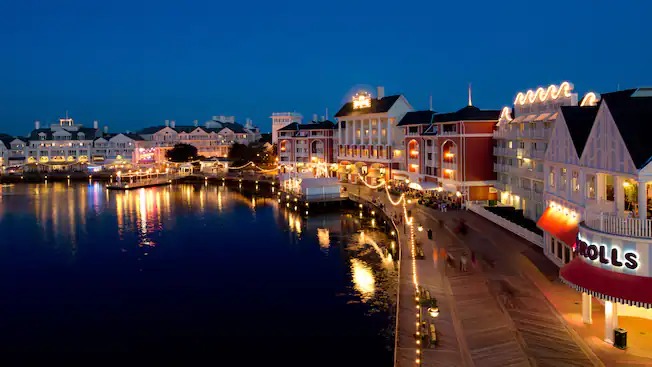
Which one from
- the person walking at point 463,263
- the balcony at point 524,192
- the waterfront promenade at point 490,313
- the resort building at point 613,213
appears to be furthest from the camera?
the balcony at point 524,192

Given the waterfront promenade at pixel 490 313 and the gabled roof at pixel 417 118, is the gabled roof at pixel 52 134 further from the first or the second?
the waterfront promenade at pixel 490 313

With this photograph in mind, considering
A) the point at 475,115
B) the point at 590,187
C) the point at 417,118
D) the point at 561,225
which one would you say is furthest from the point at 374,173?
the point at 590,187

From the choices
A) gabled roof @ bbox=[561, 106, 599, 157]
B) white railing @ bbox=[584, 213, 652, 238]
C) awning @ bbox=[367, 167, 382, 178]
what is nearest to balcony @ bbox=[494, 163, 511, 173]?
gabled roof @ bbox=[561, 106, 599, 157]

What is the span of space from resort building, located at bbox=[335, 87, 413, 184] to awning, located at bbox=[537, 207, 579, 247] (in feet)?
129

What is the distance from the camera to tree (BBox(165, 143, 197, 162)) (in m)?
122

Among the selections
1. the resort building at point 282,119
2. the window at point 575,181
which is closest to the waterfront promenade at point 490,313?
the window at point 575,181

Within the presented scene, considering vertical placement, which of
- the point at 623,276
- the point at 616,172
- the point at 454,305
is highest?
the point at 616,172

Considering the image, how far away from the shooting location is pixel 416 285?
25.4 metres

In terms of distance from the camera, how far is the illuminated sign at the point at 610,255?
1683 cm

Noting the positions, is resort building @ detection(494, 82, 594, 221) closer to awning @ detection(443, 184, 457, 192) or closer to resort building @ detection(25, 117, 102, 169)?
awning @ detection(443, 184, 457, 192)

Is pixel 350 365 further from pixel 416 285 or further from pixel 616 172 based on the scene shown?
pixel 616 172

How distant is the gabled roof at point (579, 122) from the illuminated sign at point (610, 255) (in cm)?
717

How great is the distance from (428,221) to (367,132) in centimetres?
3452

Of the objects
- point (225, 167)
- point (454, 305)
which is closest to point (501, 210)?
point (454, 305)
